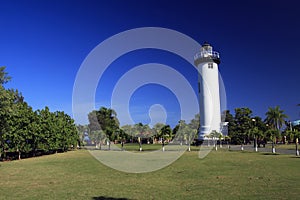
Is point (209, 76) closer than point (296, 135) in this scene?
No

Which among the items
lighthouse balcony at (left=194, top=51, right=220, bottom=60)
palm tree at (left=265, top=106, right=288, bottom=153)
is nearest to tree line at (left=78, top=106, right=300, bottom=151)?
palm tree at (left=265, top=106, right=288, bottom=153)

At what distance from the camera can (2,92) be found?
75.8ft

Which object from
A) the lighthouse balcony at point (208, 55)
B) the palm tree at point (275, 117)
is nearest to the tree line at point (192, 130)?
the palm tree at point (275, 117)

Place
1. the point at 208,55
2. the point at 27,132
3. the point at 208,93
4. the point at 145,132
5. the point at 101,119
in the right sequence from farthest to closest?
1. the point at 101,119
2. the point at 145,132
3. the point at 208,55
4. the point at 208,93
5. the point at 27,132

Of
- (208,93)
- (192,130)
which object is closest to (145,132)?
(192,130)

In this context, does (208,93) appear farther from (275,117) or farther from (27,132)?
(27,132)

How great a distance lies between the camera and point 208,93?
2579 inches

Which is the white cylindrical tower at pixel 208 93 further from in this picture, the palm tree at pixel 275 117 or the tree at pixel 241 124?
the palm tree at pixel 275 117

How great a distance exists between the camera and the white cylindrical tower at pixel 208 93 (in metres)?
64.9

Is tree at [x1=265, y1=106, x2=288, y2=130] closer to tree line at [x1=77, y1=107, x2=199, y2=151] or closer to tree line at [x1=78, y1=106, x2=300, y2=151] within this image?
tree line at [x1=78, y1=106, x2=300, y2=151]

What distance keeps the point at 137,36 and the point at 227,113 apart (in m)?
74.7

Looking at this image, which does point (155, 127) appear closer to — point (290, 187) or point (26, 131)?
point (26, 131)

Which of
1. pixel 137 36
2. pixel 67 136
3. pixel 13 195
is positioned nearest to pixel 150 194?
pixel 13 195

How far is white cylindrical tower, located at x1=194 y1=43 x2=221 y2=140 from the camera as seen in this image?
213 ft
